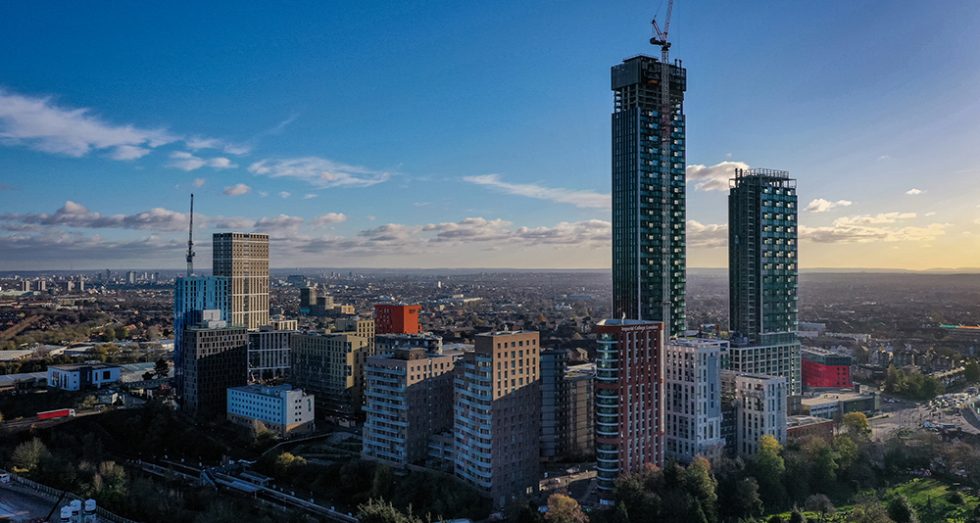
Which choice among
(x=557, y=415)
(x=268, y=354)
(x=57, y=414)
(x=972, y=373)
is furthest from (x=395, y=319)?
(x=972, y=373)

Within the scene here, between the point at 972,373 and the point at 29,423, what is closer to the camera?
the point at 29,423

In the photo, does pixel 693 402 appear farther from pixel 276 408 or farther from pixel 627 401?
pixel 276 408

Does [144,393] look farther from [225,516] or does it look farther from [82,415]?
[225,516]

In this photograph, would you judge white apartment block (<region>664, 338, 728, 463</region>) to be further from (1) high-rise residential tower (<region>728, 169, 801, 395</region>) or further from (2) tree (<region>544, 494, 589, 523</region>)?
(1) high-rise residential tower (<region>728, 169, 801, 395</region>)

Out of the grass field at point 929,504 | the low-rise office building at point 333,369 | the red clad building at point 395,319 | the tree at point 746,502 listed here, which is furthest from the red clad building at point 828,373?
the low-rise office building at point 333,369

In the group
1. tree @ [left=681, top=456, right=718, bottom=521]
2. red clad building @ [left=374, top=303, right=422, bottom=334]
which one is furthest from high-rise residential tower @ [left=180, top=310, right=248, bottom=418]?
tree @ [left=681, top=456, right=718, bottom=521]

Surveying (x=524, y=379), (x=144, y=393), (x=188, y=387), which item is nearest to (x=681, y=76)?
(x=524, y=379)
